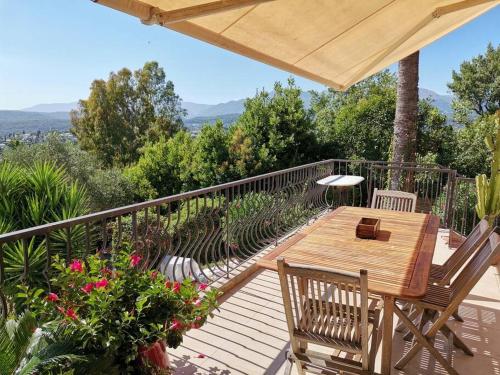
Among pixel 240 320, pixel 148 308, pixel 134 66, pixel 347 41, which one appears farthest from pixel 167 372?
pixel 134 66

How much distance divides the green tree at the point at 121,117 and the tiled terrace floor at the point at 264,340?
26444 millimetres

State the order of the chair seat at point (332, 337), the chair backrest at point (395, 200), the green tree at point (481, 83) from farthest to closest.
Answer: the green tree at point (481, 83)
the chair backrest at point (395, 200)
the chair seat at point (332, 337)

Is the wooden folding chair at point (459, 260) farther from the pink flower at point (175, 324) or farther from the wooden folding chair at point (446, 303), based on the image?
the pink flower at point (175, 324)

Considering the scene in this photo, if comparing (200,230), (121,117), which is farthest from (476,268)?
A: (121,117)

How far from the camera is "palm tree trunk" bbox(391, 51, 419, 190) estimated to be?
7352mm

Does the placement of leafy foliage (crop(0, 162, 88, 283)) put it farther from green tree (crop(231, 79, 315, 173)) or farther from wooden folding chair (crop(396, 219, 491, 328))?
green tree (crop(231, 79, 315, 173))

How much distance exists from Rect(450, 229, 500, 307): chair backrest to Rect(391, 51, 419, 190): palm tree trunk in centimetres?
509

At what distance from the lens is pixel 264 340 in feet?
10.0

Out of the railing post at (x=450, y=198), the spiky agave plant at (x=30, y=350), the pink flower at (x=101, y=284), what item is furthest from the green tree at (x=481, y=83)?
the spiky agave plant at (x=30, y=350)

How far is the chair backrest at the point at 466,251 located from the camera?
2.73m

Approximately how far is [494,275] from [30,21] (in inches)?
1766

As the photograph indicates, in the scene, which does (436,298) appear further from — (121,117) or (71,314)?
(121,117)

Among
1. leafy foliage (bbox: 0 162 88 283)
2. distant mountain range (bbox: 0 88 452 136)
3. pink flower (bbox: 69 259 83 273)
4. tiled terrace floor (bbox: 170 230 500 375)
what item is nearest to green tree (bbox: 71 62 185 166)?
distant mountain range (bbox: 0 88 452 136)

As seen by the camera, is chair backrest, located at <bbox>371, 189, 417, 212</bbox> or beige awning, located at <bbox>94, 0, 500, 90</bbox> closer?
beige awning, located at <bbox>94, 0, 500, 90</bbox>
